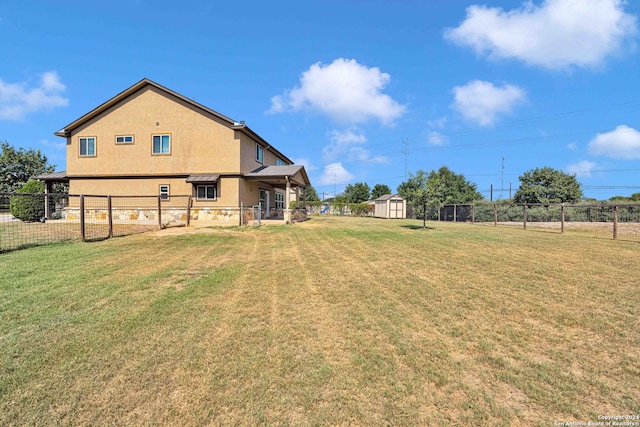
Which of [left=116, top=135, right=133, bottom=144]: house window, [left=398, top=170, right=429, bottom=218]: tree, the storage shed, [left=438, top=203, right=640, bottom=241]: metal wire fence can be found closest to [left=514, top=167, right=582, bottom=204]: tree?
[left=438, top=203, right=640, bottom=241]: metal wire fence

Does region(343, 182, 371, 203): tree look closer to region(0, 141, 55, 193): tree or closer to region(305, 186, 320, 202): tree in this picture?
region(305, 186, 320, 202): tree

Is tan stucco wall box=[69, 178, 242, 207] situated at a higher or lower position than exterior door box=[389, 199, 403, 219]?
higher

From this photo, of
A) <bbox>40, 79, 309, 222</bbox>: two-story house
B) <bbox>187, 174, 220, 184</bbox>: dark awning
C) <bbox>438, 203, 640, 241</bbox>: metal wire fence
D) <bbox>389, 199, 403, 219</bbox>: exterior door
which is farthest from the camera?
<bbox>389, 199, 403, 219</bbox>: exterior door

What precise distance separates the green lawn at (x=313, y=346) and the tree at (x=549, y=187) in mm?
30825

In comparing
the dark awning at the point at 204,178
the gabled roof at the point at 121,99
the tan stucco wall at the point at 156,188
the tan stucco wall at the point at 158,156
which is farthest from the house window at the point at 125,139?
the dark awning at the point at 204,178

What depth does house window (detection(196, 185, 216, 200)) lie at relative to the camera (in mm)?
18094

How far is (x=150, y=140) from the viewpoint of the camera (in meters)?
18.5

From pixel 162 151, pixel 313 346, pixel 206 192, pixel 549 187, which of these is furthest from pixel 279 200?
pixel 549 187

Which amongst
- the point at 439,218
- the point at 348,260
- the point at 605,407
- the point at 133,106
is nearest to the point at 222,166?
the point at 133,106

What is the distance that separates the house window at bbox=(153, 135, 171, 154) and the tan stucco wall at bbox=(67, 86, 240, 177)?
0.25 m

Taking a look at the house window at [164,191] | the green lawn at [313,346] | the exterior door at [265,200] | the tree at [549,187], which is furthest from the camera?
the tree at [549,187]

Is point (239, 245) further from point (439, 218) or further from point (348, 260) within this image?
point (439, 218)

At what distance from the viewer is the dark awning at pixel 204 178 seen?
17.3 m

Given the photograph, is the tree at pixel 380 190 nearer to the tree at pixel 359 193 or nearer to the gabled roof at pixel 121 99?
the tree at pixel 359 193
